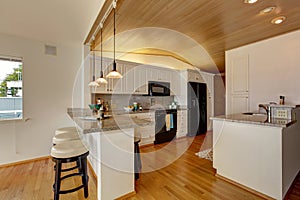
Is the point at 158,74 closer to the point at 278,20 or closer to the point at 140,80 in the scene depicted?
the point at 140,80

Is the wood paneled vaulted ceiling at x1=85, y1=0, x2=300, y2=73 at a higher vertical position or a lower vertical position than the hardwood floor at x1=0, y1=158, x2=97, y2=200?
higher

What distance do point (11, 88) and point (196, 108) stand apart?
473 centimetres

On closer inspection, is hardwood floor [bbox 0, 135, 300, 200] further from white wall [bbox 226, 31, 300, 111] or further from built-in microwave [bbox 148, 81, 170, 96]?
built-in microwave [bbox 148, 81, 170, 96]

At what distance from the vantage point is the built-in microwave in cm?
421

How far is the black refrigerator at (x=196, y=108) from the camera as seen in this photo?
15.8ft

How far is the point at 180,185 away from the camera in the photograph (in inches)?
83.7

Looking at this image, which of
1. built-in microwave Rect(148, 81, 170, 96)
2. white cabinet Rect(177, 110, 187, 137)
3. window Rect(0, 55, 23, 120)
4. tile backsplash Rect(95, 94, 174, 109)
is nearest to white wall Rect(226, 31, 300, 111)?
white cabinet Rect(177, 110, 187, 137)

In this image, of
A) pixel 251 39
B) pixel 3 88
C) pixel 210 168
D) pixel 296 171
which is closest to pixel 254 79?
pixel 251 39

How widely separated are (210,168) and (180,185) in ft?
2.58

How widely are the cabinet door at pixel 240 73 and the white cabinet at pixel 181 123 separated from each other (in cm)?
152

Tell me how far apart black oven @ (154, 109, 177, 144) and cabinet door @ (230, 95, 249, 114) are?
5.07ft

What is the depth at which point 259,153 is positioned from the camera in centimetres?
188

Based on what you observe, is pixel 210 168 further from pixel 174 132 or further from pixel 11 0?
pixel 11 0

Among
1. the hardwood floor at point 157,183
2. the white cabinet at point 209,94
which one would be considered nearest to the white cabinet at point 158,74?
the white cabinet at point 209,94
